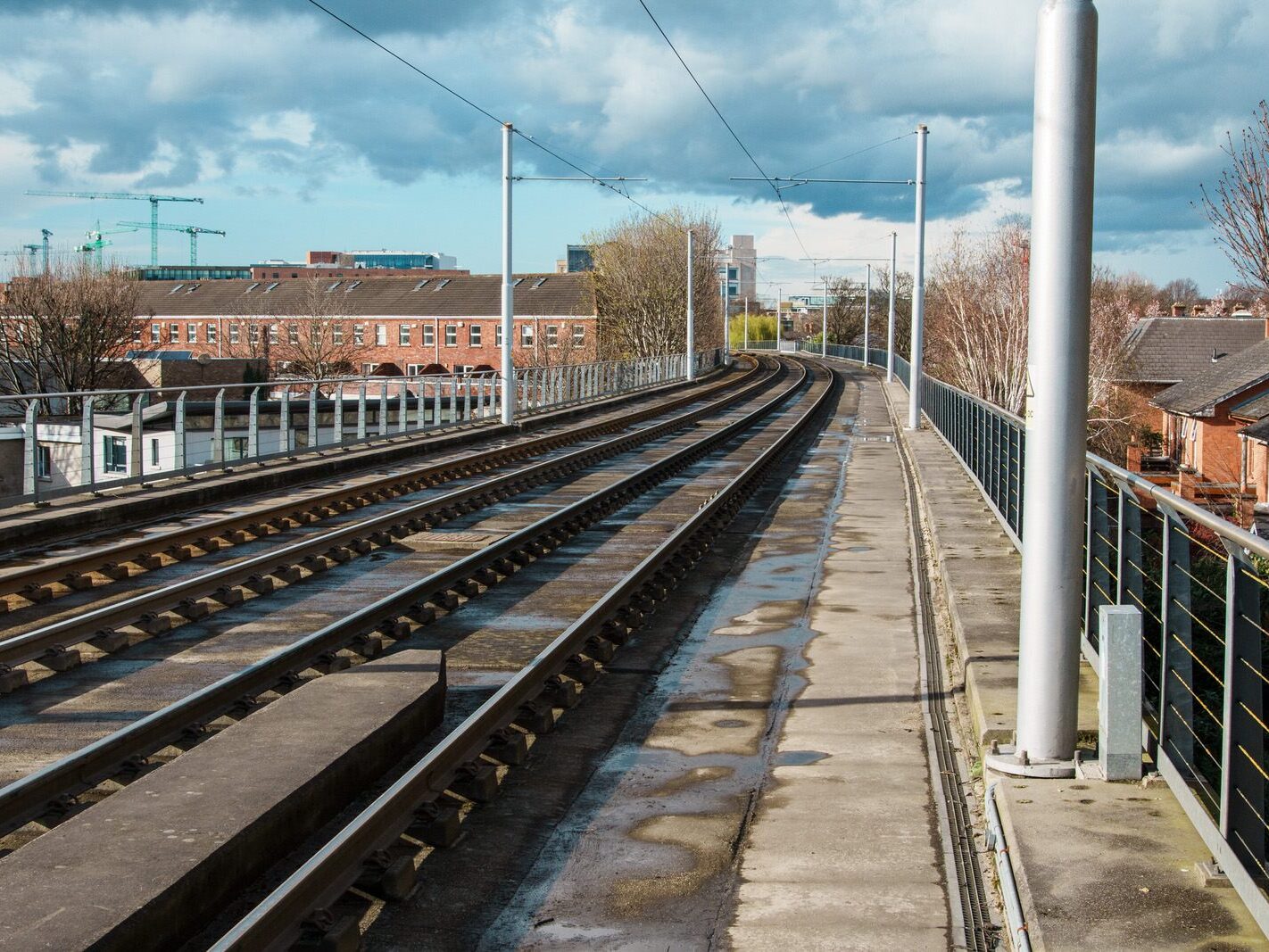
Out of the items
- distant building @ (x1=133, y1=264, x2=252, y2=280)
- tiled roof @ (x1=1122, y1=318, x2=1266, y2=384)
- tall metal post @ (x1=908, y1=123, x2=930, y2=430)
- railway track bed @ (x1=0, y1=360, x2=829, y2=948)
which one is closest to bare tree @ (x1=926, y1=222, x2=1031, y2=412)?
tiled roof @ (x1=1122, y1=318, x2=1266, y2=384)

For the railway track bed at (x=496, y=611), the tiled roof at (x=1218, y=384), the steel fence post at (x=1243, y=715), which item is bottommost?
the railway track bed at (x=496, y=611)

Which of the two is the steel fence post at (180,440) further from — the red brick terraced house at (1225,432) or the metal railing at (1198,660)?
the red brick terraced house at (1225,432)

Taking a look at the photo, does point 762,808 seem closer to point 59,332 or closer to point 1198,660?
point 1198,660

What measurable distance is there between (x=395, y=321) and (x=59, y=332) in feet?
111

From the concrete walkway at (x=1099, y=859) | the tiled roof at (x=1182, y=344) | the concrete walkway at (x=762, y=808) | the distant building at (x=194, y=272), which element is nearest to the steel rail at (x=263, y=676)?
the concrete walkway at (x=762, y=808)

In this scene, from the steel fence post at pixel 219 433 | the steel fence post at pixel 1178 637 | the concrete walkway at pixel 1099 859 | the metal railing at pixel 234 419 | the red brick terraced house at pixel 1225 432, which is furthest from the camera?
the red brick terraced house at pixel 1225 432

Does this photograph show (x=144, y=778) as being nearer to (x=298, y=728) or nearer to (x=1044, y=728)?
(x=298, y=728)

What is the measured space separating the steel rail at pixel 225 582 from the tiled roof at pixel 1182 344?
57.9 metres

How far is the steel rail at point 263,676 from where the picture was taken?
6.43 m

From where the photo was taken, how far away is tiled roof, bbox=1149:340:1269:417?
52.5 m

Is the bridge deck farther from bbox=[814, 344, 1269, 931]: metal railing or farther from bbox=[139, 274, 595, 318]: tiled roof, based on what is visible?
bbox=[139, 274, 595, 318]: tiled roof

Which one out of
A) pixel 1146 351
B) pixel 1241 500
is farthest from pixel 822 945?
pixel 1146 351

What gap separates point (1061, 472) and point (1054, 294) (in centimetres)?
84

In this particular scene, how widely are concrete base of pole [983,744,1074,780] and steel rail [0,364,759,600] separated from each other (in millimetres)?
8289
